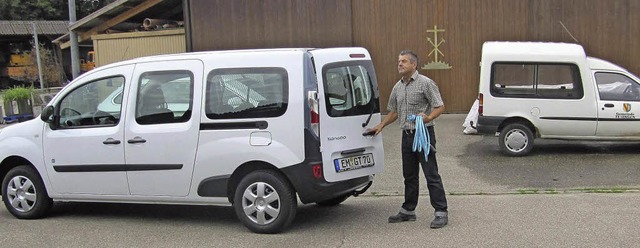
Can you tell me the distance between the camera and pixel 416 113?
605 centimetres

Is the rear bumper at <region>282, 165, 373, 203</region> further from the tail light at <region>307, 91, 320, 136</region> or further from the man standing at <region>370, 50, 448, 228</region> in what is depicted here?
the man standing at <region>370, 50, 448, 228</region>

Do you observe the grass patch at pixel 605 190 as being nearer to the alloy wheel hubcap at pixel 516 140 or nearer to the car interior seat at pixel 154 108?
the alloy wheel hubcap at pixel 516 140

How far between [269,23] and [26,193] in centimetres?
898

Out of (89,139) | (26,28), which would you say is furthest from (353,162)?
(26,28)

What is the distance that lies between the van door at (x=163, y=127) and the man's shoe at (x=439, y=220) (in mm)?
2354

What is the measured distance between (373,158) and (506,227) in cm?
140

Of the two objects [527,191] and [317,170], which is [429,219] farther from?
[527,191]

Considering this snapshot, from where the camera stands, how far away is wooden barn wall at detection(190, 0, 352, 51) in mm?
14859

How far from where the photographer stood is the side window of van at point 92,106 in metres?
6.54

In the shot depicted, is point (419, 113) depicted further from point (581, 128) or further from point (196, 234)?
point (581, 128)

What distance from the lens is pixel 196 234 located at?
6172 mm

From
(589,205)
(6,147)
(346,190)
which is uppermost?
(6,147)

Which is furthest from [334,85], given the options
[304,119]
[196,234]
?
[196,234]

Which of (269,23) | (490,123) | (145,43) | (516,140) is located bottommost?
(516,140)
